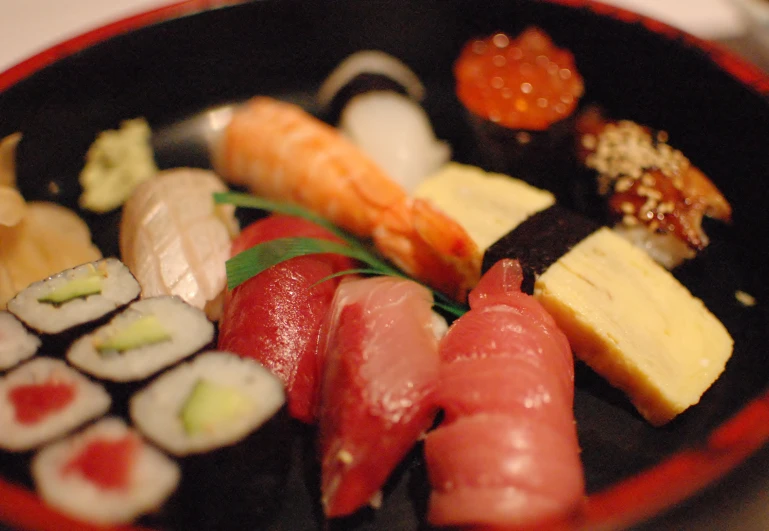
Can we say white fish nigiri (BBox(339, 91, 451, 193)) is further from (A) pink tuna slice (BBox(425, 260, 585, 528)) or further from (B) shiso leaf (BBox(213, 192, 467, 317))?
(A) pink tuna slice (BBox(425, 260, 585, 528))

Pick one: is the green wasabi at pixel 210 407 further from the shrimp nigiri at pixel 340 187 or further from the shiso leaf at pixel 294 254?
the shrimp nigiri at pixel 340 187

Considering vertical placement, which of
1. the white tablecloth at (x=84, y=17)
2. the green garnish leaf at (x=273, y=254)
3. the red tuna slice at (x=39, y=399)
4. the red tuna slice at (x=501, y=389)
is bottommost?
the red tuna slice at (x=501, y=389)

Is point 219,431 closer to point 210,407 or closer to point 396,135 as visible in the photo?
point 210,407

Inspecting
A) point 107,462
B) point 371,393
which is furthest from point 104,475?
point 371,393

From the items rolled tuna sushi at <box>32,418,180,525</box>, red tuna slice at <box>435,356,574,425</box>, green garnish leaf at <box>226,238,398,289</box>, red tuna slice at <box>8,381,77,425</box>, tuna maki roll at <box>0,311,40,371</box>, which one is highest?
tuna maki roll at <box>0,311,40,371</box>

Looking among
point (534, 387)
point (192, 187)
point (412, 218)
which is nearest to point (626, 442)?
point (534, 387)

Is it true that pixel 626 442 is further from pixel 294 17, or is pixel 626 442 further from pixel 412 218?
pixel 294 17

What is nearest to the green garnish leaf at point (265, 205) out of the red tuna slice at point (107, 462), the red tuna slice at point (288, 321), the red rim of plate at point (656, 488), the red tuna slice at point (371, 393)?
the red tuna slice at point (288, 321)

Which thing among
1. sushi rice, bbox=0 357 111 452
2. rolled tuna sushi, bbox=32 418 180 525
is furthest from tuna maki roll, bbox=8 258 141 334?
rolled tuna sushi, bbox=32 418 180 525
